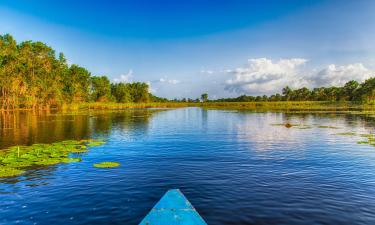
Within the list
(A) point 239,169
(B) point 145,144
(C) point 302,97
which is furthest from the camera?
(C) point 302,97

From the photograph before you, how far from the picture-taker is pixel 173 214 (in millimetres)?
9039

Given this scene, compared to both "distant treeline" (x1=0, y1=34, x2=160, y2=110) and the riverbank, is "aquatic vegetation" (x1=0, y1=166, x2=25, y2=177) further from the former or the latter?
the riverbank

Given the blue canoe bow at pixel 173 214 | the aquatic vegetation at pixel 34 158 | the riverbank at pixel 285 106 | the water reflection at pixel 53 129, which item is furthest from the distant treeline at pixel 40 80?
the blue canoe bow at pixel 173 214

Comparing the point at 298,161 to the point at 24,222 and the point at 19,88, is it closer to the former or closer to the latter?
the point at 24,222

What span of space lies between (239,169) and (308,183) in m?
4.29

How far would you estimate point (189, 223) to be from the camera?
8.41 m

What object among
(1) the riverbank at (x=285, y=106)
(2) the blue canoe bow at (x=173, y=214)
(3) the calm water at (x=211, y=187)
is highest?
(1) the riverbank at (x=285, y=106)

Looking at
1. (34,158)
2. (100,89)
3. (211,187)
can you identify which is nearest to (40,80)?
(100,89)

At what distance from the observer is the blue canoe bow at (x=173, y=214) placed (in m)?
8.47

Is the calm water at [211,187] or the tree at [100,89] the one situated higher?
the tree at [100,89]

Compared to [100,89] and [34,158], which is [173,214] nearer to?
[34,158]

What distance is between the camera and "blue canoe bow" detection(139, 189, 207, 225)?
8469mm

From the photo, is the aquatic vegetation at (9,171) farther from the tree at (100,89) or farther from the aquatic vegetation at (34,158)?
the tree at (100,89)

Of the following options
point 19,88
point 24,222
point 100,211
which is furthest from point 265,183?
point 19,88
